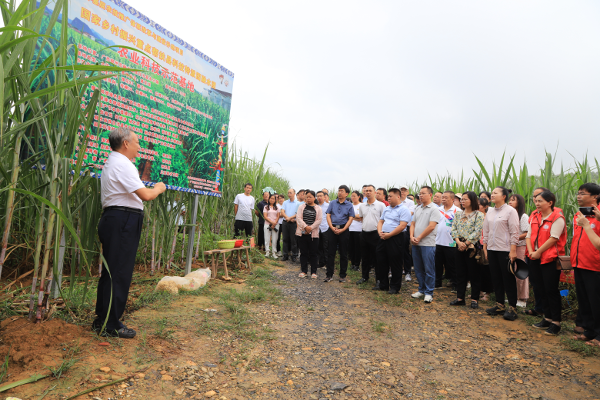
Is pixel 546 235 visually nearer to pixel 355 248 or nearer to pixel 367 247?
pixel 367 247

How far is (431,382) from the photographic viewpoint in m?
2.55

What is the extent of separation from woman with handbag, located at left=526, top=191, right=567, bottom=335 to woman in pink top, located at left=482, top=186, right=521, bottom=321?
0.25 m

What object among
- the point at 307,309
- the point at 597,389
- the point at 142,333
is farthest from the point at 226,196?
the point at 597,389

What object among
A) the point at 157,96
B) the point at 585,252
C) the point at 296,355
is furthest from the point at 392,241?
the point at 157,96

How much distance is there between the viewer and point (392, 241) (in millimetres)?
5324

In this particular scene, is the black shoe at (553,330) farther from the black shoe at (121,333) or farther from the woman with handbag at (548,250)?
the black shoe at (121,333)

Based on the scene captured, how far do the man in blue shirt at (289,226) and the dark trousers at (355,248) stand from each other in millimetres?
1326

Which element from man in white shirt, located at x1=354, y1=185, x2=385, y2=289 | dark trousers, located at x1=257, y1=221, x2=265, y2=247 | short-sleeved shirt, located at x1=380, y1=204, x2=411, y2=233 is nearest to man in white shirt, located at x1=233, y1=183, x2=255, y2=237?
dark trousers, located at x1=257, y1=221, x2=265, y2=247

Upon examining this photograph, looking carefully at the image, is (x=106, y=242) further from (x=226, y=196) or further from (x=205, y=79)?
(x=226, y=196)

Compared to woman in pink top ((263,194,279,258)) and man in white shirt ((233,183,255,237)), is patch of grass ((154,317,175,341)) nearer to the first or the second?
man in white shirt ((233,183,255,237))

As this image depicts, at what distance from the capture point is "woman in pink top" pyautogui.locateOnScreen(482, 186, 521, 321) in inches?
167

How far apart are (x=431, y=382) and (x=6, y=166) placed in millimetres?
3287

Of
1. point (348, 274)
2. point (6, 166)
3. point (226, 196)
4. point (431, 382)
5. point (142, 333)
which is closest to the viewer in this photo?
point (6, 166)

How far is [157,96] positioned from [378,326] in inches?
142
